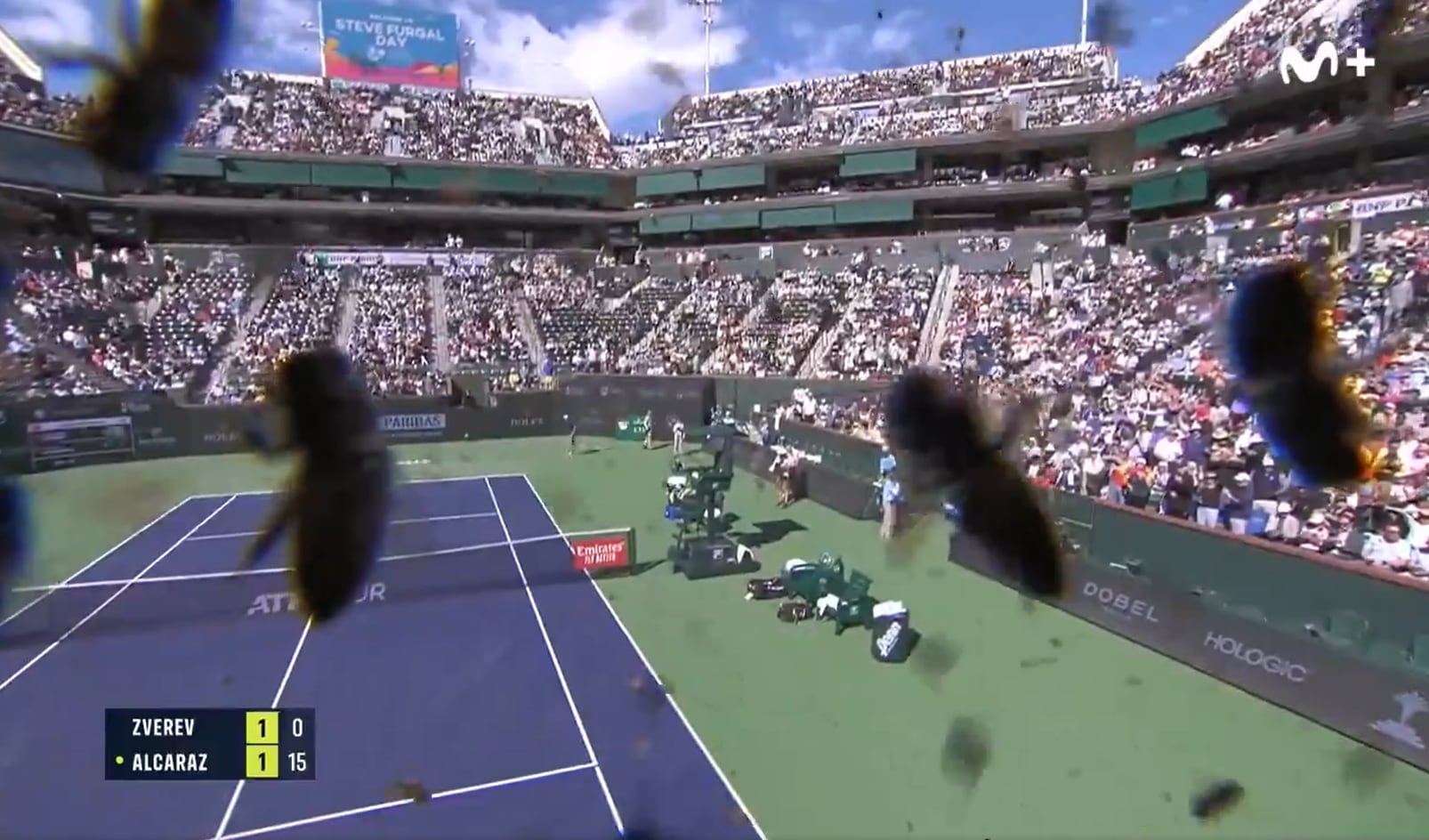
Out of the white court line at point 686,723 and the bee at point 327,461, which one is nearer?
the bee at point 327,461

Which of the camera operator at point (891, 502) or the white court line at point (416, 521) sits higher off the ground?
the camera operator at point (891, 502)

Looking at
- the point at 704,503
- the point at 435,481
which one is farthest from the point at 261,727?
the point at 435,481

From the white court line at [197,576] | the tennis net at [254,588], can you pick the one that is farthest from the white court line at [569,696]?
the white court line at [197,576]

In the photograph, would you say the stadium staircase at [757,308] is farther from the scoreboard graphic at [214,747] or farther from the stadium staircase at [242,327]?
the scoreboard graphic at [214,747]

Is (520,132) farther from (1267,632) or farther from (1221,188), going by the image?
(1267,632)

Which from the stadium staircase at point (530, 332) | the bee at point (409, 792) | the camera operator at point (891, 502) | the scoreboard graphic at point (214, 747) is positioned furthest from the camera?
the stadium staircase at point (530, 332)

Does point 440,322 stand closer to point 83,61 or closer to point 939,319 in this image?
point 939,319
